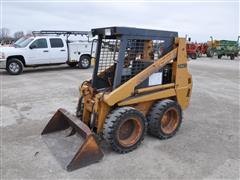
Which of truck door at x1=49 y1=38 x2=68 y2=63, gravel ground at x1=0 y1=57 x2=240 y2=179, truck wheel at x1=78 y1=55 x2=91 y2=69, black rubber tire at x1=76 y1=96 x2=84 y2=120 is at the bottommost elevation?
gravel ground at x1=0 y1=57 x2=240 y2=179

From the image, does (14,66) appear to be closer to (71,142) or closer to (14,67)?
(14,67)

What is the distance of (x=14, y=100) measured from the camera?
7102 mm

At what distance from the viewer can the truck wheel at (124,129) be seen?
3.77 metres

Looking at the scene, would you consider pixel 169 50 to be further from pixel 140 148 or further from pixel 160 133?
pixel 140 148

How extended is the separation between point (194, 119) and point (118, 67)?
261 cm

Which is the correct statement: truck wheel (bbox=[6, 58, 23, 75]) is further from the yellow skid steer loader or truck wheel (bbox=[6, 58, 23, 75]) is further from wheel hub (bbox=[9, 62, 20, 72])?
the yellow skid steer loader

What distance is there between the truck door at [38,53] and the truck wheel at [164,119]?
30.6 feet

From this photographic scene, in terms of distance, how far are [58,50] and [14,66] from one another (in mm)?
2281

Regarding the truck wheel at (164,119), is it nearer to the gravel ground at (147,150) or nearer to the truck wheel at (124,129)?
the gravel ground at (147,150)

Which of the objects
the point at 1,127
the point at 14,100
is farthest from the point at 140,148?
the point at 14,100

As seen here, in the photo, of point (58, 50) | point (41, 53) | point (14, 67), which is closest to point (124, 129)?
point (14, 67)

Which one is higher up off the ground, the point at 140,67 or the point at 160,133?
the point at 140,67

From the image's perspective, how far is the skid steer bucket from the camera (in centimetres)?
351

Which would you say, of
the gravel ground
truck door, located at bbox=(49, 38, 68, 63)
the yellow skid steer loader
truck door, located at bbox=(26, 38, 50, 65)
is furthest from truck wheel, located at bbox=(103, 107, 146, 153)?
truck door, located at bbox=(49, 38, 68, 63)
